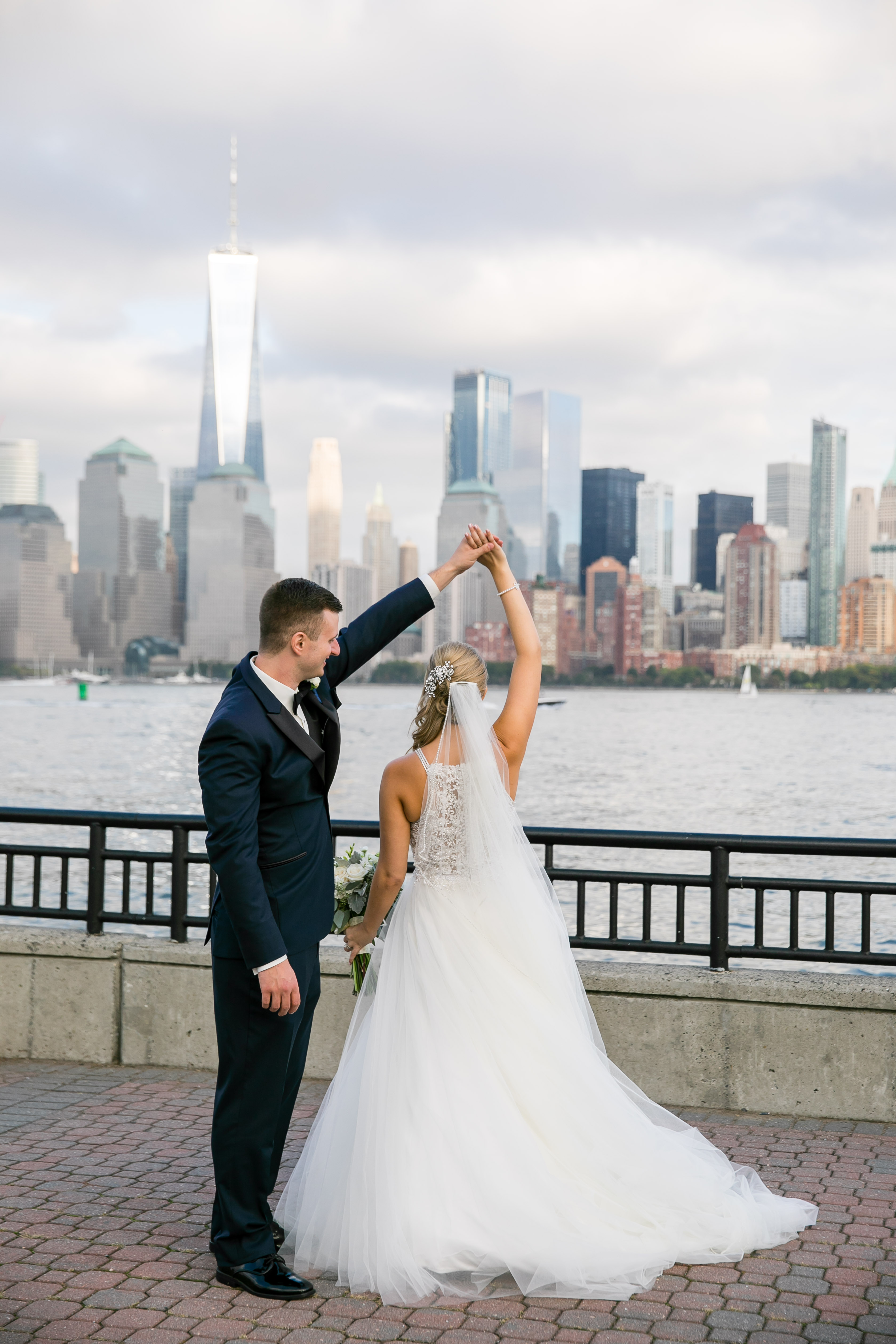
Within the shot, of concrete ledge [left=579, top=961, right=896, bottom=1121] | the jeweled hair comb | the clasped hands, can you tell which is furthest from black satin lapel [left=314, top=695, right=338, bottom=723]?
concrete ledge [left=579, top=961, right=896, bottom=1121]

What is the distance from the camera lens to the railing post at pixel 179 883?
6.37 metres

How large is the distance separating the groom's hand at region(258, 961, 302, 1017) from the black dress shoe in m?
0.87

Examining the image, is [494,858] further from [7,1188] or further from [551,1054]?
[7,1188]

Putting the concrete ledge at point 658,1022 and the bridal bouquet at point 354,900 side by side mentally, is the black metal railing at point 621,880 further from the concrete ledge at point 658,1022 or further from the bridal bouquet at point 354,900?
the bridal bouquet at point 354,900

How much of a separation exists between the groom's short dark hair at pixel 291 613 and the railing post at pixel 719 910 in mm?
2565

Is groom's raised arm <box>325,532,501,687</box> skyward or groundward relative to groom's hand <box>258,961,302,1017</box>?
skyward

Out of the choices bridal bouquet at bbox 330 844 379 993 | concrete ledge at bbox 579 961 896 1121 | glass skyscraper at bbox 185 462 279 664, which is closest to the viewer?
bridal bouquet at bbox 330 844 379 993

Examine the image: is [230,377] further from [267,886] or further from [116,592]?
[267,886]

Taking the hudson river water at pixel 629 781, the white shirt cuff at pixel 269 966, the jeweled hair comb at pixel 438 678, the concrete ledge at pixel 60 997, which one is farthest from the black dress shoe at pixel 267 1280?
the hudson river water at pixel 629 781

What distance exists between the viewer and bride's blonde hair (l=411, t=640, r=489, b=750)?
427 cm

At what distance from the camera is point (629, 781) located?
56312mm

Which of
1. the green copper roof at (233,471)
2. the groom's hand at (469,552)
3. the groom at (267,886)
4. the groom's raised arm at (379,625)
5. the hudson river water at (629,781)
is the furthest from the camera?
the green copper roof at (233,471)

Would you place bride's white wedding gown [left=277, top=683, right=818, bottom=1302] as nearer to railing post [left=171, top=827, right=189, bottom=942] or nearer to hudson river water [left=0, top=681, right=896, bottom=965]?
railing post [left=171, top=827, right=189, bottom=942]

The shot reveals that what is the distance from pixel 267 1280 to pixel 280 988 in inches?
38.0
